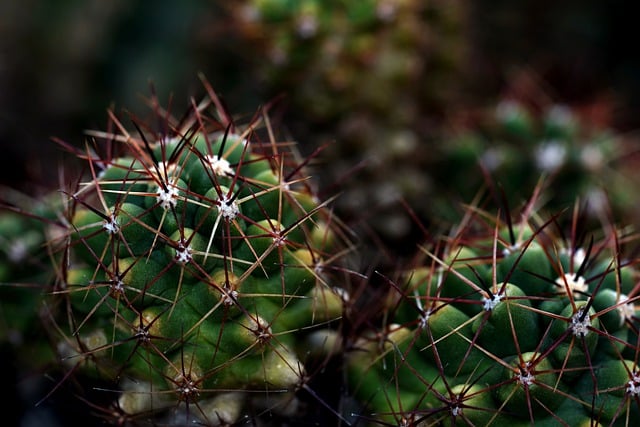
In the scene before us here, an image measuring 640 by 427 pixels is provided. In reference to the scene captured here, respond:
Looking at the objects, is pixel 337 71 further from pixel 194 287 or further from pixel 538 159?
pixel 194 287

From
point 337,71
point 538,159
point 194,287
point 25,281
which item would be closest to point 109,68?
point 337,71

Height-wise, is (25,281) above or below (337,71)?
below

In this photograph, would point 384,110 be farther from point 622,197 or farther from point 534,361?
point 534,361

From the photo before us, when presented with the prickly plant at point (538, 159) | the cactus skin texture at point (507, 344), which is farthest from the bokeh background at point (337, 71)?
the cactus skin texture at point (507, 344)

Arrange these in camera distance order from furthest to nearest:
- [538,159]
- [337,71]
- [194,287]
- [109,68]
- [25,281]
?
1. [109,68]
2. [538,159]
3. [337,71]
4. [25,281]
5. [194,287]

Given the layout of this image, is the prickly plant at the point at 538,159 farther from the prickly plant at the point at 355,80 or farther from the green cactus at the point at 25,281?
the green cactus at the point at 25,281
